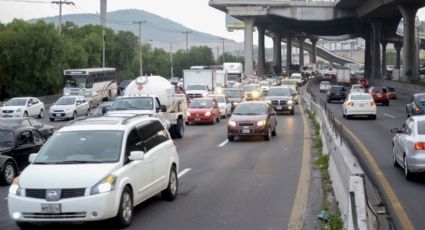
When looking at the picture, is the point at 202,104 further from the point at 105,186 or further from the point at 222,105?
the point at 105,186

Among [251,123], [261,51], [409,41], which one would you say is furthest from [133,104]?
[261,51]

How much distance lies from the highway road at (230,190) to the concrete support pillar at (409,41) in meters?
58.9

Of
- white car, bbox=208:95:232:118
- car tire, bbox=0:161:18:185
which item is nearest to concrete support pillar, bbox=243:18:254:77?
white car, bbox=208:95:232:118

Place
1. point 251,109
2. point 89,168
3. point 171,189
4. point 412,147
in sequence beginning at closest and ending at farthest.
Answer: point 89,168 → point 171,189 → point 412,147 → point 251,109

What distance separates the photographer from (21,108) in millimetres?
46812

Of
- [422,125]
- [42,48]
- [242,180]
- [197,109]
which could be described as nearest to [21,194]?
[242,180]

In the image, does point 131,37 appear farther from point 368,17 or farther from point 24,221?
point 24,221

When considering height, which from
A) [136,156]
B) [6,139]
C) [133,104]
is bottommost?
[6,139]

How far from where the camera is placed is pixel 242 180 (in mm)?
16438

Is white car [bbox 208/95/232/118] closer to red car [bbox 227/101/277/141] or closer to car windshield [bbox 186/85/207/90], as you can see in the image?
car windshield [bbox 186/85/207/90]

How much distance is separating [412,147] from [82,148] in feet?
25.3

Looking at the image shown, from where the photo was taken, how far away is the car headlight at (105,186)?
34.5ft

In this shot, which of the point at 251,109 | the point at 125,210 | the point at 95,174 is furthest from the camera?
the point at 251,109

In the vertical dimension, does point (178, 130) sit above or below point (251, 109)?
below
